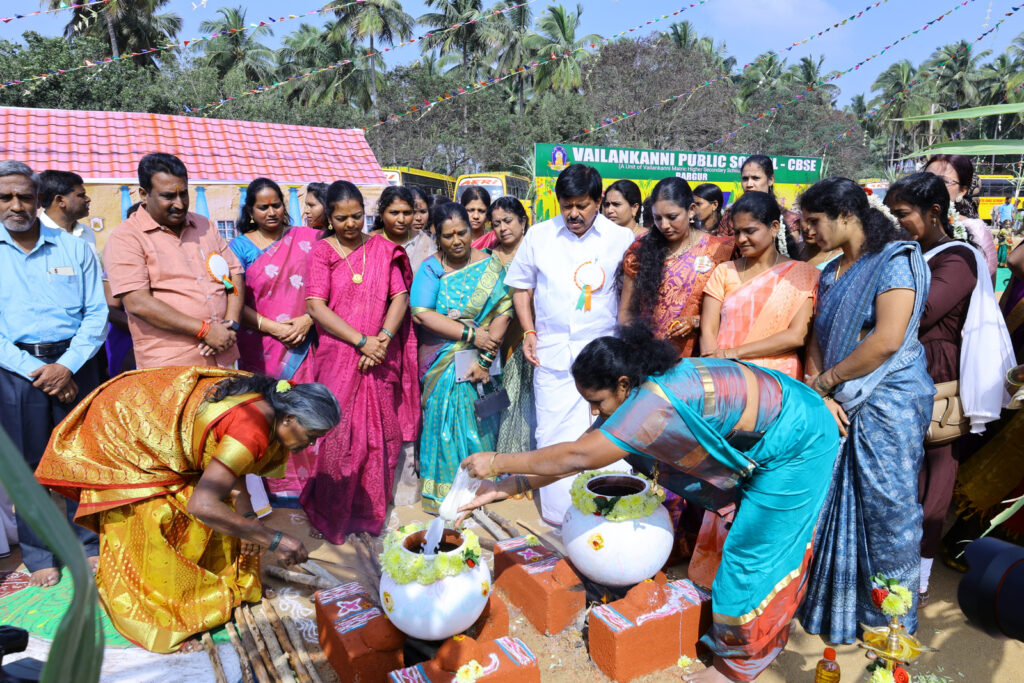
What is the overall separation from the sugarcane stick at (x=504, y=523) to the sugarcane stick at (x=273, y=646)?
4.63 ft

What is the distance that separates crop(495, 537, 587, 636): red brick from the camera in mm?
3000

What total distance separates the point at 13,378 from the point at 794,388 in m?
3.51

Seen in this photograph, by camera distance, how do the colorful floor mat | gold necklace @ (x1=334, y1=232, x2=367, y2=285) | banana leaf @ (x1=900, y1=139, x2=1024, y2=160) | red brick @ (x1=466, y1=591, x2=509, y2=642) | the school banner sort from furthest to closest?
the school banner
gold necklace @ (x1=334, y1=232, x2=367, y2=285)
the colorful floor mat
red brick @ (x1=466, y1=591, x2=509, y2=642)
banana leaf @ (x1=900, y1=139, x2=1024, y2=160)

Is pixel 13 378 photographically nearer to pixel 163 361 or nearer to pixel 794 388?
pixel 163 361

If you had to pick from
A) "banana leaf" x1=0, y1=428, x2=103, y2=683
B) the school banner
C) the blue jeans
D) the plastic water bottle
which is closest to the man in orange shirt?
the blue jeans

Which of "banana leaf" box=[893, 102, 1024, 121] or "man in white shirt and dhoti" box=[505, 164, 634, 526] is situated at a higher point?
"banana leaf" box=[893, 102, 1024, 121]

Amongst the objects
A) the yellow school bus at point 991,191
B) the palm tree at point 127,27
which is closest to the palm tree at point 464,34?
the palm tree at point 127,27

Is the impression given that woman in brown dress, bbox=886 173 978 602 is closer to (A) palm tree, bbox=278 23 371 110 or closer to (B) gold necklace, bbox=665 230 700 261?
(B) gold necklace, bbox=665 230 700 261

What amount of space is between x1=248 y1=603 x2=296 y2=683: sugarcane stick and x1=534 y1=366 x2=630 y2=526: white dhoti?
5.64 ft

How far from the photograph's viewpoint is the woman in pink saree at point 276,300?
4.20 metres

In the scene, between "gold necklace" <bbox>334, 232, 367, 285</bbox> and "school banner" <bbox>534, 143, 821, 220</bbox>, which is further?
"school banner" <bbox>534, 143, 821, 220</bbox>

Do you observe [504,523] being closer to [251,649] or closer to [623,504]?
[623,504]

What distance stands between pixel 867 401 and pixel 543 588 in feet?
5.15

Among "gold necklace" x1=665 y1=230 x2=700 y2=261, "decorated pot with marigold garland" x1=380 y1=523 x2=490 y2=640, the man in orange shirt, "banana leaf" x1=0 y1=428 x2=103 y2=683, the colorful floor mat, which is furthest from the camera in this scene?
"gold necklace" x1=665 y1=230 x2=700 y2=261
